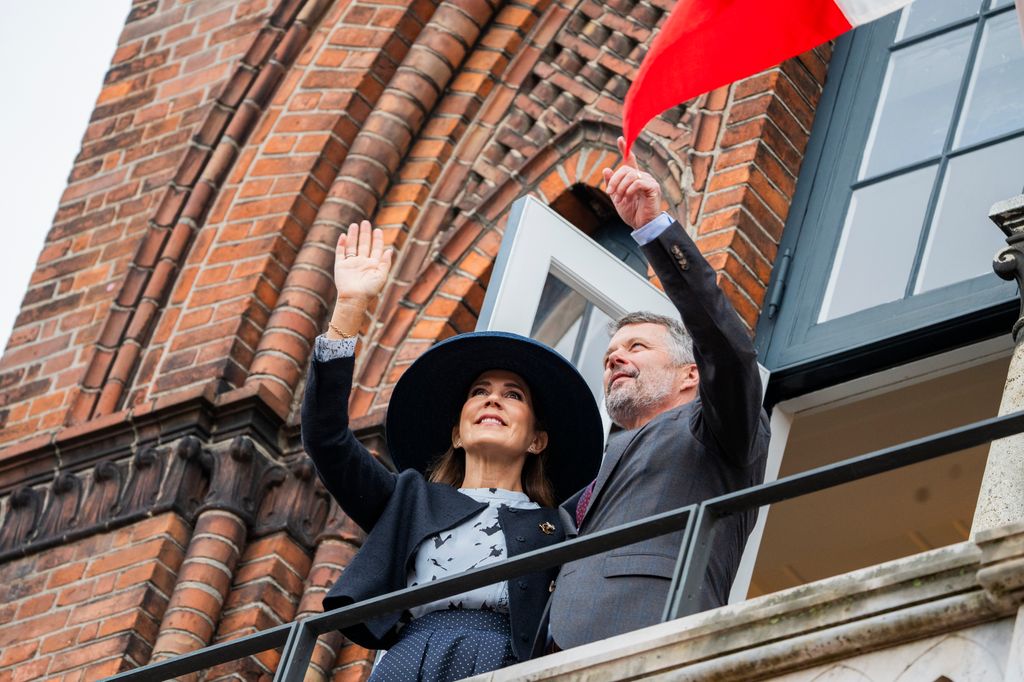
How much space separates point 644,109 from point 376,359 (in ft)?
6.86

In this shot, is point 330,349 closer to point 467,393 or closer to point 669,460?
point 467,393

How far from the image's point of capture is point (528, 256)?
6332 mm

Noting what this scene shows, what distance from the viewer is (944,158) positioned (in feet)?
22.8

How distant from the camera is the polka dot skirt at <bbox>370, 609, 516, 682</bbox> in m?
4.45

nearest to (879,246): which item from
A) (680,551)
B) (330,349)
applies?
(330,349)

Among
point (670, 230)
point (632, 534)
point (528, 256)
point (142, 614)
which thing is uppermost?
point (528, 256)

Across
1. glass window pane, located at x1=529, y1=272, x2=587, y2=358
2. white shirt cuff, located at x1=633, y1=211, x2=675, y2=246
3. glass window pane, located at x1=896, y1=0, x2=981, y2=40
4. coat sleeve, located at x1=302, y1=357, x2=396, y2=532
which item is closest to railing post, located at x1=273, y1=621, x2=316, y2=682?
coat sleeve, located at x1=302, y1=357, x2=396, y2=532

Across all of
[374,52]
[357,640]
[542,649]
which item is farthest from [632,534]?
[374,52]

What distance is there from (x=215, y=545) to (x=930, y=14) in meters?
3.08

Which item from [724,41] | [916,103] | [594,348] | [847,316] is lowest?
[594,348]

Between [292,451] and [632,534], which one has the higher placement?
[292,451]

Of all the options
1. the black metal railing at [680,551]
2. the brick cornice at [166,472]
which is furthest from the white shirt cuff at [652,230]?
the brick cornice at [166,472]

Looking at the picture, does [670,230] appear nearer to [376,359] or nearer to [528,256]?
[528,256]

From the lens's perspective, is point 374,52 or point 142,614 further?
point 374,52
